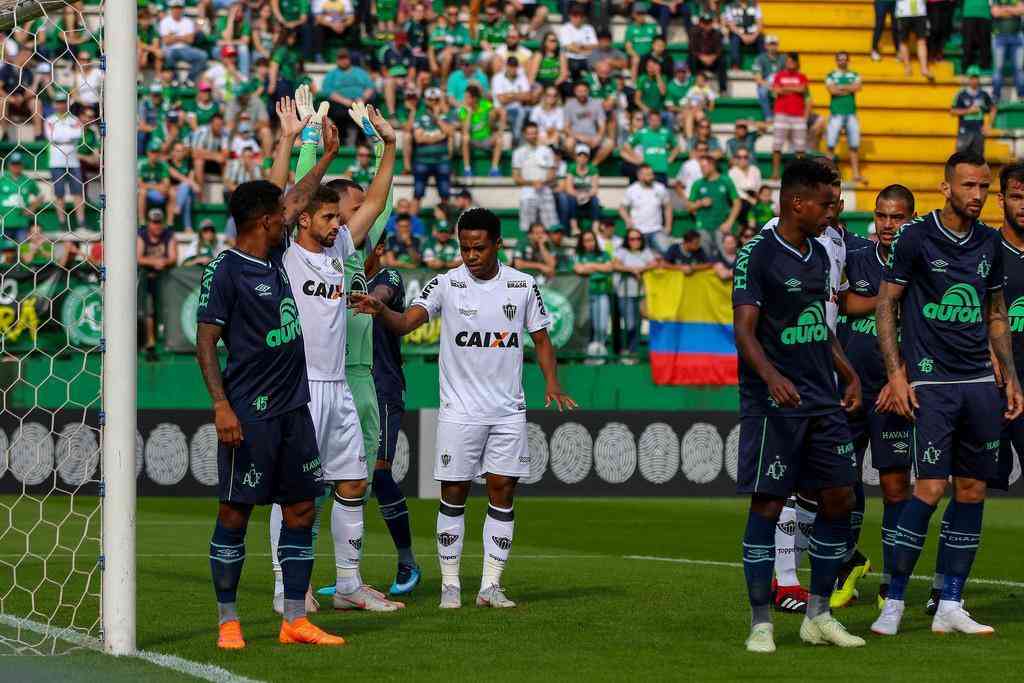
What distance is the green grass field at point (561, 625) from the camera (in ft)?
24.6

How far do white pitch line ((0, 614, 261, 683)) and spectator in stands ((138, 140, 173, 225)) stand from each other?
46.5 ft

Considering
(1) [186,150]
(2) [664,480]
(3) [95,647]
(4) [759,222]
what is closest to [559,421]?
(2) [664,480]

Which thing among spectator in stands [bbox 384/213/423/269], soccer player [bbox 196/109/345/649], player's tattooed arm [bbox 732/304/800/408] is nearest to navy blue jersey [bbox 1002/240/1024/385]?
player's tattooed arm [bbox 732/304/800/408]

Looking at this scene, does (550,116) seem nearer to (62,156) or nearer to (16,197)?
(62,156)

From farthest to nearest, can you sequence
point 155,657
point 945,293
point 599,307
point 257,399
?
point 599,307 → point 945,293 → point 257,399 → point 155,657

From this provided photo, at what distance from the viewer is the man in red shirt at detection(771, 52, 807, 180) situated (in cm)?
2605

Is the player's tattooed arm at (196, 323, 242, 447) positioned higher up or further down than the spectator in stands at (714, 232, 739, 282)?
further down

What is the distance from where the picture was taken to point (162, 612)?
936 cm

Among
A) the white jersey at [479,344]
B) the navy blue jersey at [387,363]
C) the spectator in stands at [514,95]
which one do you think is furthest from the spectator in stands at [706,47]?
the white jersey at [479,344]

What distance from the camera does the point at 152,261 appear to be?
20.9m

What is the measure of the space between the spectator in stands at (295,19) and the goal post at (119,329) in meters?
17.8

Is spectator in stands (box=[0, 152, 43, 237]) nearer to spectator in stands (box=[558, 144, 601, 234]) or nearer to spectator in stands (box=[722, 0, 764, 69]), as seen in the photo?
spectator in stands (box=[558, 144, 601, 234])

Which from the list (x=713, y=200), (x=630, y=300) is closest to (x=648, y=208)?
(x=713, y=200)

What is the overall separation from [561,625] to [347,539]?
1320 millimetres
